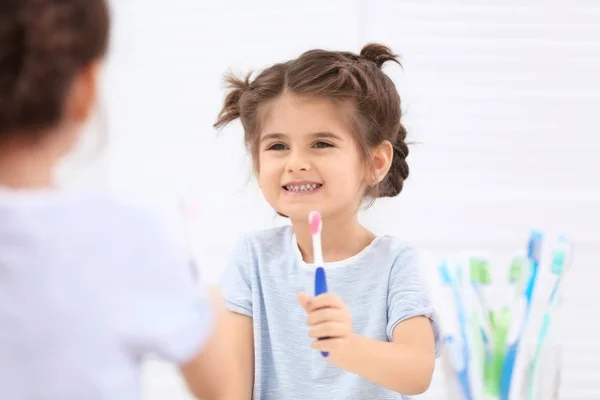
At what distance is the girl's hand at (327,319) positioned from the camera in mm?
824

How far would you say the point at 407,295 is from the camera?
1021 millimetres

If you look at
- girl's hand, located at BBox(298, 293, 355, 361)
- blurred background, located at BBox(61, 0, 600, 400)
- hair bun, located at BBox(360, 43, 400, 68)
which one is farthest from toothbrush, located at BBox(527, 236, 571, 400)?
blurred background, located at BBox(61, 0, 600, 400)

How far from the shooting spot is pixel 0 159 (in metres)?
0.59

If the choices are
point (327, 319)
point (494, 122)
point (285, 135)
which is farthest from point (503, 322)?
point (494, 122)

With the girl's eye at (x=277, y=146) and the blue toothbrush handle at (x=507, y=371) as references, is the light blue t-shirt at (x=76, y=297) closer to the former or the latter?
the blue toothbrush handle at (x=507, y=371)

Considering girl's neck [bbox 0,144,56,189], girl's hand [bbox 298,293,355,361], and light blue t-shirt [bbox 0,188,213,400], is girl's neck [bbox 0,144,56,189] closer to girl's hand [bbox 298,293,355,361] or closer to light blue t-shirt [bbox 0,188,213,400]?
light blue t-shirt [bbox 0,188,213,400]

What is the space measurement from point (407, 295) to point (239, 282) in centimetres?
22

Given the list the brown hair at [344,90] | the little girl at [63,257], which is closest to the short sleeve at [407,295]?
the brown hair at [344,90]

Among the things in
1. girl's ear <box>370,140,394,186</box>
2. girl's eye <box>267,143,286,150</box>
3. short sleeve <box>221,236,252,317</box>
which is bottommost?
short sleeve <box>221,236,252,317</box>

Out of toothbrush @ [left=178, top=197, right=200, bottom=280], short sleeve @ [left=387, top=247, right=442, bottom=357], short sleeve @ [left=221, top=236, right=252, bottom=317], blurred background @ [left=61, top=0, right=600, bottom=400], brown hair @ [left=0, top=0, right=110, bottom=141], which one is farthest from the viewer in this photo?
blurred background @ [left=61, top=0, right=600, bottom=400]

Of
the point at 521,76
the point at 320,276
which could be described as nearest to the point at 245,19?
the point at 521,76

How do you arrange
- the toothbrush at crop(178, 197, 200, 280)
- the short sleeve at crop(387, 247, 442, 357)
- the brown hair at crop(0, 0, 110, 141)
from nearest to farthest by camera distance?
1. the brown hair at crop(0, 0, 110, 141)
2. the toothbrush at crop(178, 197, 200, 280)
3. the short sleeve at crop(387, 247, 442, 357)

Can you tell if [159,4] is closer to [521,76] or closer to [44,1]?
[521,76]

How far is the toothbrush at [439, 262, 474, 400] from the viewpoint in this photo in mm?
752
